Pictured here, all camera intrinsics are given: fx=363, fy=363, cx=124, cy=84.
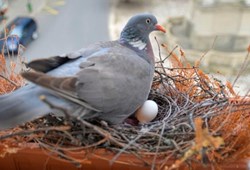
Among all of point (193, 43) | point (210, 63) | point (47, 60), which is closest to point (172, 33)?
point (193, 43)

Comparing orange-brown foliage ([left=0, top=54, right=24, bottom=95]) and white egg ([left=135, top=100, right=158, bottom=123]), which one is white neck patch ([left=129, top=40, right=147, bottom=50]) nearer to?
white egg ([left=135, top=100, right=158, bottom=123])

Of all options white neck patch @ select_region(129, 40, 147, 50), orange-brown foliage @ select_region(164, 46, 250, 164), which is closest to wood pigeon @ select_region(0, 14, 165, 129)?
white neck patch @ select_region(129, 40, 147, 50)

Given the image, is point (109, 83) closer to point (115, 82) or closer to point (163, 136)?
point (115, 82)

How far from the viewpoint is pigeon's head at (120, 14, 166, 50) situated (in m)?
0.77

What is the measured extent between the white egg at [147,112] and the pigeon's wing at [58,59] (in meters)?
0.15

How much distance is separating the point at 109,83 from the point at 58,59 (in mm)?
114

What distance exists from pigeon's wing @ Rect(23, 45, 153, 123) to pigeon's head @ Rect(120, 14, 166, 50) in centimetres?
4

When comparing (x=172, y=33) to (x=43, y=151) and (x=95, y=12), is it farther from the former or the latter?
(x=43, y=151)

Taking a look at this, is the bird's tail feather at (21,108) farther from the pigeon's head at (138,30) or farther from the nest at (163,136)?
the pigeon's head at (138,30)

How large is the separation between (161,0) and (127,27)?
302 cm

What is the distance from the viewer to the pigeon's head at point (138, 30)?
30.1 inches

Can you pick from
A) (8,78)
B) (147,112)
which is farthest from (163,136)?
(8,78)

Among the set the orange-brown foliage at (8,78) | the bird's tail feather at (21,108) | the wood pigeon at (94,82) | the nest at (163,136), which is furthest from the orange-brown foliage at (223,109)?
the orange-brown foliage at (8,78)

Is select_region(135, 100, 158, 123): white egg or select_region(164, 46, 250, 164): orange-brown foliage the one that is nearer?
select_region(164, 46, 250, 164): orange-brown foliage
